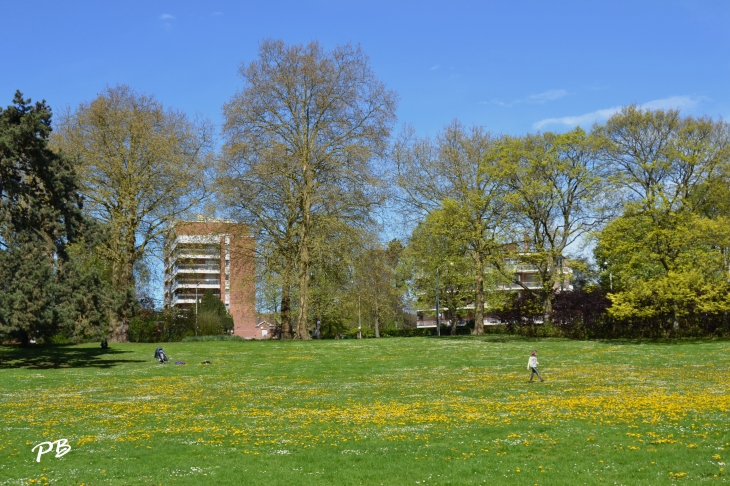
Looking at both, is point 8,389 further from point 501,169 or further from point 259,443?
point 501,169

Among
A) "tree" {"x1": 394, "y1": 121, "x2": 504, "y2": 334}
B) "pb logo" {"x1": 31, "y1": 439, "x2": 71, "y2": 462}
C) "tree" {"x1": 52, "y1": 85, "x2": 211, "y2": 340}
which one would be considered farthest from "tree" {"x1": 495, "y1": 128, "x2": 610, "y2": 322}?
"pb logo" {"x1": 31, "y1": 439, "x2": 71, "y2": 462}

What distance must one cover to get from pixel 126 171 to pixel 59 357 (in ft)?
49.8

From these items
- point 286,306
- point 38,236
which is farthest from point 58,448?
point 286,306

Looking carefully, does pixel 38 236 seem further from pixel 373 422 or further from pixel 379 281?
pixel 379 281

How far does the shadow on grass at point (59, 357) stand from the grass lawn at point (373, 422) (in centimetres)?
137

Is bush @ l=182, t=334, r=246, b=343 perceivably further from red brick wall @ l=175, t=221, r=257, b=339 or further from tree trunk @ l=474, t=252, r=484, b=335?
tree trunk @ l=474, t=252, r=484, b=335

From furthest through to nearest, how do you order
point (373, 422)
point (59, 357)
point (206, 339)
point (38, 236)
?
1. point (206, 339)
2. point (59, 357)
3. point (38, 236)
4. point (373, 422)

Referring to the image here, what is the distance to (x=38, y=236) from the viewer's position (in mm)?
36094

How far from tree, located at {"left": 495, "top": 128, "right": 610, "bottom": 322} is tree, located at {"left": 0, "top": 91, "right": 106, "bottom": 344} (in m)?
30.6

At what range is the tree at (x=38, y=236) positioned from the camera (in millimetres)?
34125

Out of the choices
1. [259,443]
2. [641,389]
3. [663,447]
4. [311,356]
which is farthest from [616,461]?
[311,356]

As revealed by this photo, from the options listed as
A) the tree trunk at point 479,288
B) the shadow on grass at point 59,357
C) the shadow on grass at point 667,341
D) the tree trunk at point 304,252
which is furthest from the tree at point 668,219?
the shadow on grass at point 59,357

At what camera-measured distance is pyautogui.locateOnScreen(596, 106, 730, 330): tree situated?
151 ft

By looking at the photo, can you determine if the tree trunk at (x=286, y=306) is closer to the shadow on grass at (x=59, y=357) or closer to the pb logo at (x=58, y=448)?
the shadow on grass at (x=59, y=357)
